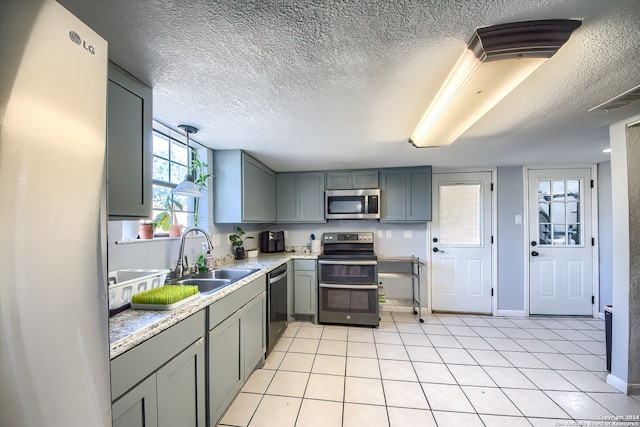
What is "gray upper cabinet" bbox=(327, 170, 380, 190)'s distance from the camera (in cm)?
348

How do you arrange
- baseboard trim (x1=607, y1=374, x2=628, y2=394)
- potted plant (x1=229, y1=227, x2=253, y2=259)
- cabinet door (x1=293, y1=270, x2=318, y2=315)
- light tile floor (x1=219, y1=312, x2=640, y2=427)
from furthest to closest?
cabinet door (x1=293, y1=270, x2=318, y2=315) < potted plant (x1=229, y1=227, x2=253, y2=259) < baseboard trim (x1=607, y1=374, x2=628, y2=394) < light tile floor (x1=219, y1=312, x2=640, y2=427)

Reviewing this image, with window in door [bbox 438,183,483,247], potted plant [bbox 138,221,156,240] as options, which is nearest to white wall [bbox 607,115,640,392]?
window in door [bbox 438,183,483,247]

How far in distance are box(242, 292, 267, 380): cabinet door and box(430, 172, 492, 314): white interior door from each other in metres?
2.59

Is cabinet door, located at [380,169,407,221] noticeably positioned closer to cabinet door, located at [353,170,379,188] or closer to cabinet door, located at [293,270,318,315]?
cabinet door, located at [353,170,379,188]

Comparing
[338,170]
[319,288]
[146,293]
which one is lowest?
[319,288]

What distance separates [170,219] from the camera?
2086 millimetres

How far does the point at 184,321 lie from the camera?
1218mm

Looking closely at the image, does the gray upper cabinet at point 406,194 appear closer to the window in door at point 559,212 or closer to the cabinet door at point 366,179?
the cabinet door at point 366,179

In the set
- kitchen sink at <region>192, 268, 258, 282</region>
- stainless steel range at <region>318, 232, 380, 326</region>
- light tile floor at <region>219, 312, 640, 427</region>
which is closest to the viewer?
light tile floor at <region>219, 312, 640, 427</region>

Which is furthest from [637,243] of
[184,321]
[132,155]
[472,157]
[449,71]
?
[132,155]

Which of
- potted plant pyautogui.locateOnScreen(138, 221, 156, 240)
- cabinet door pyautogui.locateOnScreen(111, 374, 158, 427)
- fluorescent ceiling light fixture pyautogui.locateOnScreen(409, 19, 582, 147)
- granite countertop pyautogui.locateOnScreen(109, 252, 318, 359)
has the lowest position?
cabinet door pyautogui.locateOnScreen(111, 374, 158, 427)

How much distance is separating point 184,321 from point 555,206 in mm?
4569

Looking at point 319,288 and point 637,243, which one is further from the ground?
point 637,243

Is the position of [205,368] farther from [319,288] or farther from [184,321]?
[319,288]
